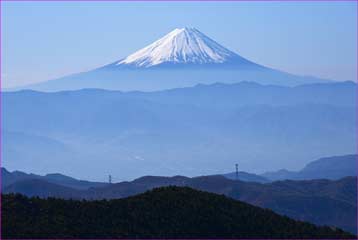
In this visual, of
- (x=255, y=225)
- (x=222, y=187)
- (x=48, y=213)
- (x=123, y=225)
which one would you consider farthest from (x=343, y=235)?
(x=222, y=187)

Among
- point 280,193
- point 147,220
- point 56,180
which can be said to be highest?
point 56,180

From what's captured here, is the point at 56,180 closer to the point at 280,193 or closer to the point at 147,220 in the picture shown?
the point at 280,193

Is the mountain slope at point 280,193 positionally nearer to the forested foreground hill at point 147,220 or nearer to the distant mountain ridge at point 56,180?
the distant mountain ridge at point 56,180

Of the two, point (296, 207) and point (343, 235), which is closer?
point (343, 235)

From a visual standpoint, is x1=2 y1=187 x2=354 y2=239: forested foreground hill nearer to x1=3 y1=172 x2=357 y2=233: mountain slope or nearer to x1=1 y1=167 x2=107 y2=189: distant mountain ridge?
x1=3 y1=172 x2=357 y2=233: mountain slope

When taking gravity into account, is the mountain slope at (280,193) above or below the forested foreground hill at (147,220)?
above

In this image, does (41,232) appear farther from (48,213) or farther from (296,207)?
(296,207)

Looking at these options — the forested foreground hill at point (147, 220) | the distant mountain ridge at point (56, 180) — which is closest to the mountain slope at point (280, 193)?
the distant mountain ridge at point (56, 180)

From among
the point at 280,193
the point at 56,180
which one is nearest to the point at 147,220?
the point at 280,193
